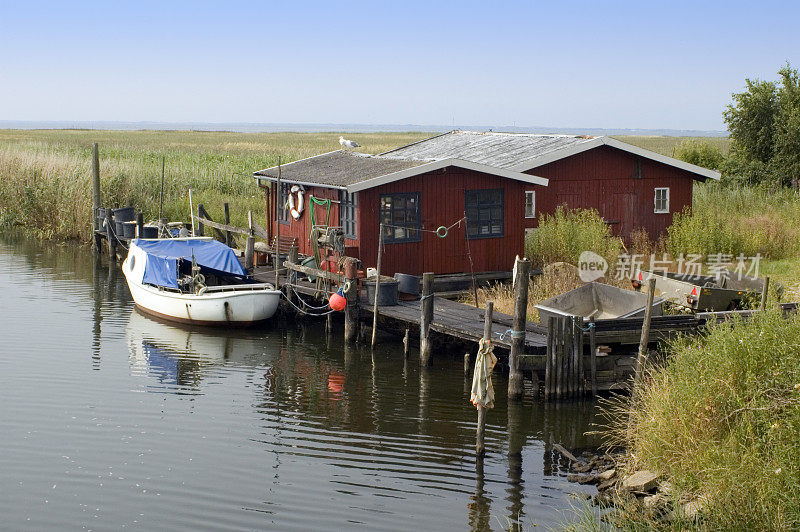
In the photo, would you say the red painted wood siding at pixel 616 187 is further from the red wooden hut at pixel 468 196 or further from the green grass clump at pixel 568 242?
the green grass clump at pixel 568 242

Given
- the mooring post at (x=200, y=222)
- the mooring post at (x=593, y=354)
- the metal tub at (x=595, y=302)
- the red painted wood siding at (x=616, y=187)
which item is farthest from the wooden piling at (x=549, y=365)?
the mooring post at (x=200, y=222)

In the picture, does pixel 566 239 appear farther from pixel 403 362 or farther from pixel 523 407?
pixel 523 407

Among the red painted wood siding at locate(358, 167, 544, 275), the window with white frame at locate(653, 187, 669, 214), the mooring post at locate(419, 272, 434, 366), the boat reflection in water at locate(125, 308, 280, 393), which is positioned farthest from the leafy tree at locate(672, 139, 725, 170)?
the mooring post at locate(419, 272, 434, 366)

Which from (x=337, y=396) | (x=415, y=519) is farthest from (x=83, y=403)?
(x=415, y=519)

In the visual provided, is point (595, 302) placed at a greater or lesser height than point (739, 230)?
lesser

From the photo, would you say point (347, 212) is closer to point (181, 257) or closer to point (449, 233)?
point (449, 233)

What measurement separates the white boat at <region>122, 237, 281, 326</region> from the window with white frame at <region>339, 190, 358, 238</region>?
8.52ft

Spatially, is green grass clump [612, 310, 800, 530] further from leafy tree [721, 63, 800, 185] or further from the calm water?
leafy tree [721, 63, 800, 185]

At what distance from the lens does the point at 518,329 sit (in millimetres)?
18375

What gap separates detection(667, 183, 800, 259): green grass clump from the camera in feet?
99.3

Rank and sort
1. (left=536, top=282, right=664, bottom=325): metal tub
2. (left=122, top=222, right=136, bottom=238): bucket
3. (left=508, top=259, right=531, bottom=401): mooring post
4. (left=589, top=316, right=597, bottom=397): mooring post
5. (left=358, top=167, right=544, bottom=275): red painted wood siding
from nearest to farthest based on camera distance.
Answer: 1. (left=508, top=259, right=531, bottom=401): mooring post
2. (left=589, top=316, right=597, bottom=397): mooring post
3. (left=536, top=282, right=664, bottom=325): metal tub
4. (left=358, top=167, right=544, bottom=275): red painted wood siding
5. (left=122, top=222, right=136, bottom=238): bucket

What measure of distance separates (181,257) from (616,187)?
47.1ft

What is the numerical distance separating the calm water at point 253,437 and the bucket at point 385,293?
1172mm

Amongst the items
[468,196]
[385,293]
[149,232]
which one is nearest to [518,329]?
[385,293]
